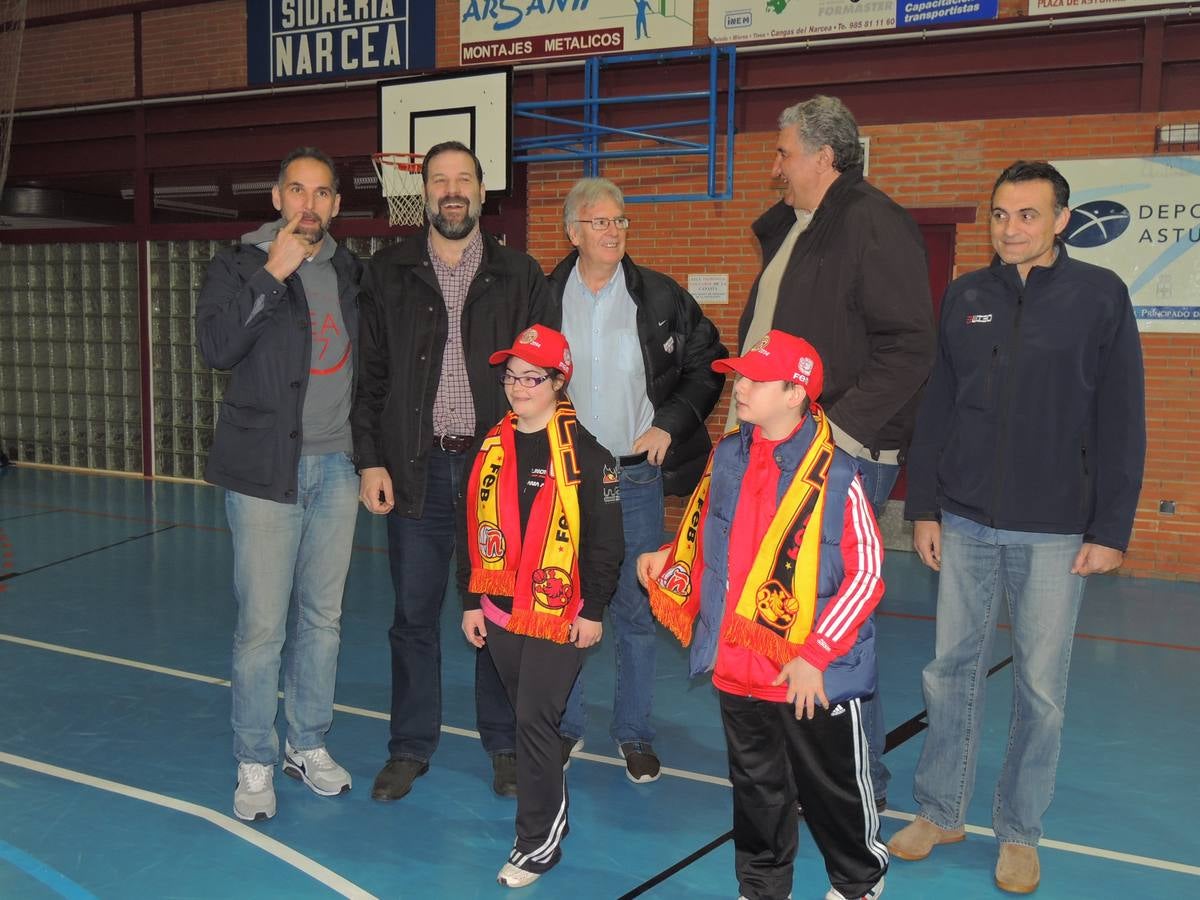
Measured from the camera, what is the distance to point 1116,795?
13.5 feet

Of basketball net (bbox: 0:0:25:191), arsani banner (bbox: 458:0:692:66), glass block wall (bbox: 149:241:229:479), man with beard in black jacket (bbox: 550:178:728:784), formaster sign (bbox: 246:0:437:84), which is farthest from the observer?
basketball net (bbox: 0:0:25:191)

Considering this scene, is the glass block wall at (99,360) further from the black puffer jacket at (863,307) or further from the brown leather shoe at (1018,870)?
the brown leather shoe at (1018,870)

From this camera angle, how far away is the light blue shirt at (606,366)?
4.20 meters

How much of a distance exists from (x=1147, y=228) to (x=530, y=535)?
623 cm

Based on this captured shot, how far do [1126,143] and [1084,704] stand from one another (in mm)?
4570

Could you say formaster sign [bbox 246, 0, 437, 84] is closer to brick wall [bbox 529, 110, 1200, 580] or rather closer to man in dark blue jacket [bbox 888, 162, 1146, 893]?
brick wall [bbox 529, 110, 1200, 580]

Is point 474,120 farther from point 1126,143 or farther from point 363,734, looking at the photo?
point 363,734

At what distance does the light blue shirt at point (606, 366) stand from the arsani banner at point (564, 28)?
5.61m

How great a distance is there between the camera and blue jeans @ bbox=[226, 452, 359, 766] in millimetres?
3766

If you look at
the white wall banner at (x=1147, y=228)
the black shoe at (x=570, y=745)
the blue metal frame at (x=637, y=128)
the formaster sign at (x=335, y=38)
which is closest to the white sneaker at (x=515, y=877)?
the black shoe at (x=570, y=745)

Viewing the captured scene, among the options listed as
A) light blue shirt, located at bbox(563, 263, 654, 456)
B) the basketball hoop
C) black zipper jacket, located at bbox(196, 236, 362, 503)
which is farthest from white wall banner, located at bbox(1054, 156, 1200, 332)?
black zipper jacket, located at bbox(196, 236, 362, 503)

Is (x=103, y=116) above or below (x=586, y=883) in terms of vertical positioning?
above

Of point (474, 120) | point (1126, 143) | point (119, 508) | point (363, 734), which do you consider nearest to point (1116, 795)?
point (363, 734)

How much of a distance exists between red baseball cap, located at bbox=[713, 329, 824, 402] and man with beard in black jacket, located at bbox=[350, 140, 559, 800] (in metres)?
1.29
